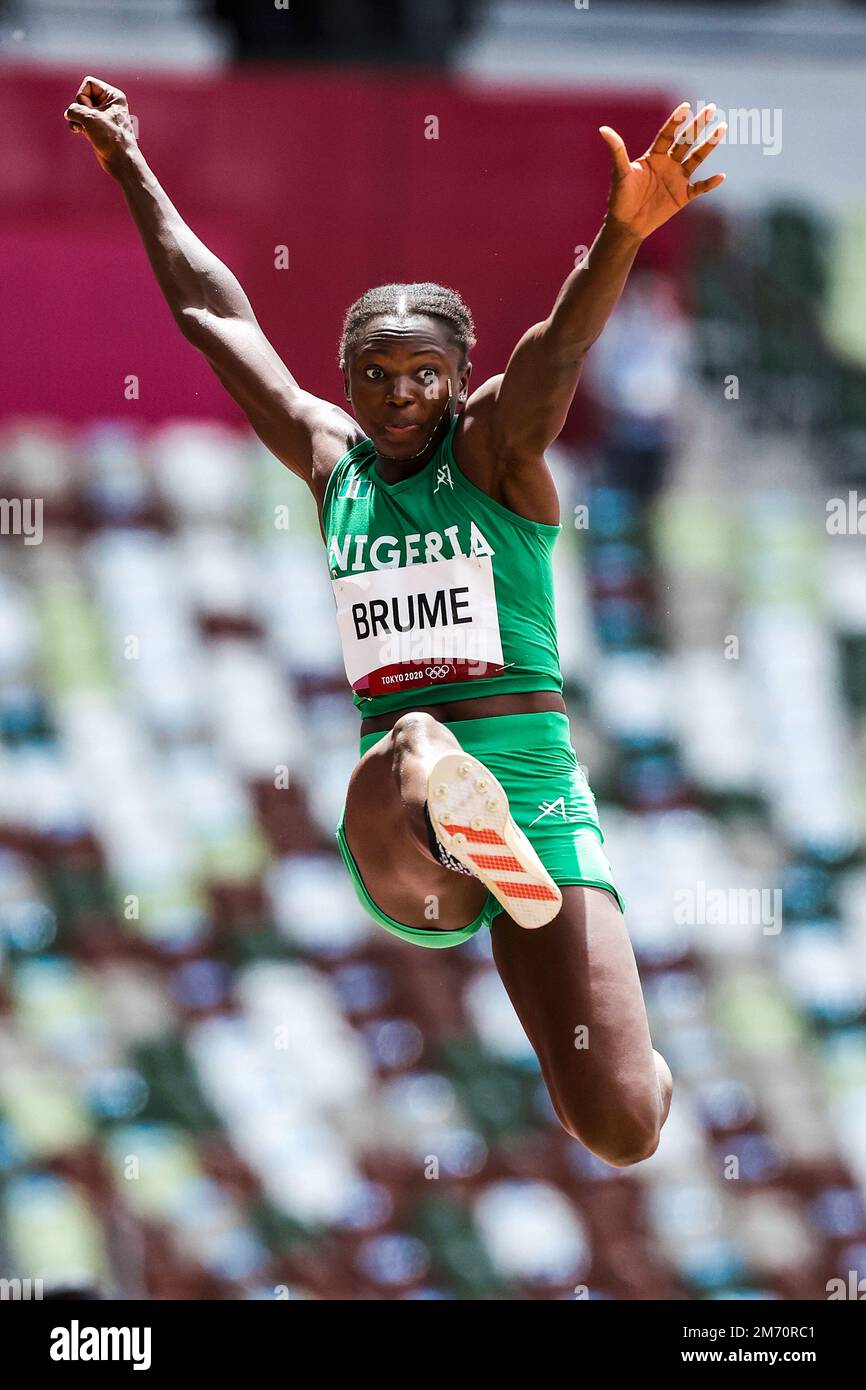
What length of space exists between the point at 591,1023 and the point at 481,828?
44 centimetres

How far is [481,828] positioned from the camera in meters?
2.77

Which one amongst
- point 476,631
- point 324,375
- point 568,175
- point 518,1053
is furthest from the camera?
point 518,1053

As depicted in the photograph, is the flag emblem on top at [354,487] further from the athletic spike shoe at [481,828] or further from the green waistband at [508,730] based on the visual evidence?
the athletic spike shoe at [481,828]

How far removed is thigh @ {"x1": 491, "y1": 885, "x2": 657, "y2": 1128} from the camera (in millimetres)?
3002

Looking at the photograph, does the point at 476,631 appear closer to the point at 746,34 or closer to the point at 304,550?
the point at 304,550

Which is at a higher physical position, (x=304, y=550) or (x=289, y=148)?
(x=289, y=148)

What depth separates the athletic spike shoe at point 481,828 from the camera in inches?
109

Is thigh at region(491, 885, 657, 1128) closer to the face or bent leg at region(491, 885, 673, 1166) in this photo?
bent leg at region(491, 885, 673, 1166)

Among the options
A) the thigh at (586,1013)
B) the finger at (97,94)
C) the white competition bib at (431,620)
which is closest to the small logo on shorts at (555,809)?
the thigh at (586,1013)

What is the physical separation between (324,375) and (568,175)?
176cm

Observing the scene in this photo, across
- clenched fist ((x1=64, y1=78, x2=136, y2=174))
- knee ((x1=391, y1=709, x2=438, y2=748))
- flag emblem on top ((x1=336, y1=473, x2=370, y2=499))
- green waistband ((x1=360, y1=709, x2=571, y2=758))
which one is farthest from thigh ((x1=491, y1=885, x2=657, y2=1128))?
clenched fist ((x1=64, y1=78, x2=136, y2=174))

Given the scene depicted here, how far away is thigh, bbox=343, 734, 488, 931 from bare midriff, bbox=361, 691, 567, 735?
0.25 ft

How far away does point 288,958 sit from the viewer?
6.22 meters

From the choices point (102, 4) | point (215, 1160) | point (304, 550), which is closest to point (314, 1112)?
point (215, 1160)
